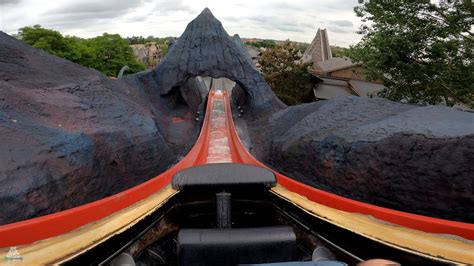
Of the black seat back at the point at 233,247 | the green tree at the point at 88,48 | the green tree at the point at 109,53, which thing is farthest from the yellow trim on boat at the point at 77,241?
the green tree at the point at 109,53

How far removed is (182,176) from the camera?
6.31 ft

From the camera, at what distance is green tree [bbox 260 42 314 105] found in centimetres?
1638

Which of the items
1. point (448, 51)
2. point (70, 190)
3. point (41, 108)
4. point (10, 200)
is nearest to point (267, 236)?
point (10, 200)

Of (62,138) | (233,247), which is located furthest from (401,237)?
(62,138)

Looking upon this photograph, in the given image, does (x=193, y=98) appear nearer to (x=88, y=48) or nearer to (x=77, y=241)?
(x=77, y=241)

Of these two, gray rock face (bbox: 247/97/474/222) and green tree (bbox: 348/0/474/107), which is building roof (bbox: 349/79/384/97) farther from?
gray rock face (bbox: 247/97/474/222)

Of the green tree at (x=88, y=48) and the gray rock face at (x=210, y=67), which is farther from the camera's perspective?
the green tree at (x=88, y=48)

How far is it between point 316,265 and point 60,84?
5688 mm

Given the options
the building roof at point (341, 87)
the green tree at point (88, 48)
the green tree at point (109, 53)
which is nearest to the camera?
the building roof at point (341, 87)

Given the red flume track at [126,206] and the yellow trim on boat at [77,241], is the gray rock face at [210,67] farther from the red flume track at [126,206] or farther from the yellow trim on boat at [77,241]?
the yellow trim on boat at [77,241]

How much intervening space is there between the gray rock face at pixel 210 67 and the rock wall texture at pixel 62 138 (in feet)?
7.50

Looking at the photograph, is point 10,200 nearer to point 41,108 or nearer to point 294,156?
point 41,108

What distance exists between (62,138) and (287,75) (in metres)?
13.6

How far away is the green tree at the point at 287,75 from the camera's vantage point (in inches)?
645
